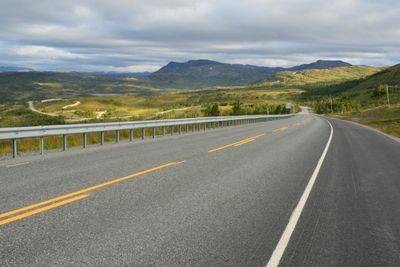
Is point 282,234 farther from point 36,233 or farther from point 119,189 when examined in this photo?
point 119,189

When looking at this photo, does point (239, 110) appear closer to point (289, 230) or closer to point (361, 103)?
point (361, 103)

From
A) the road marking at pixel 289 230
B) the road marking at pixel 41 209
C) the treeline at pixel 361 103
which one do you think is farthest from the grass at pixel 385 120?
the treeline at pixel 361 103

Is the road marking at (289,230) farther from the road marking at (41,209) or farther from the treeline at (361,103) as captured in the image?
the treeline at (361,103)

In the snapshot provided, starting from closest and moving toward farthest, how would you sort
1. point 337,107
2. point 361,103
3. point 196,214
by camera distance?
point 196,214
point 337,107
point 361,103

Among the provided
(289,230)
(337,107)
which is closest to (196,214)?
(289,230)

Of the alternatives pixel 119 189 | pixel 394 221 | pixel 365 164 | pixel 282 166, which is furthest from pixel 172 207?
pixel 365 164

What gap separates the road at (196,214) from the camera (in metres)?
4.75

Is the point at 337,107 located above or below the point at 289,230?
below

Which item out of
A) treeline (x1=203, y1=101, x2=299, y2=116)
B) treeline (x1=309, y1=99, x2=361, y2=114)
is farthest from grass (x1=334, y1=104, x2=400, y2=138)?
treeline (x1=309, y1=99, x2=361, y2=114)

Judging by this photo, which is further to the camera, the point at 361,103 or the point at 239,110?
the point at 361,103

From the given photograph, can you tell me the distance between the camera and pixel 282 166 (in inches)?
466

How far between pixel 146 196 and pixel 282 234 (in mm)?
2836

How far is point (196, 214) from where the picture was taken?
6422mm

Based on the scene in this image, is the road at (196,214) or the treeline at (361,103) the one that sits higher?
Result: the road at (196,214)
